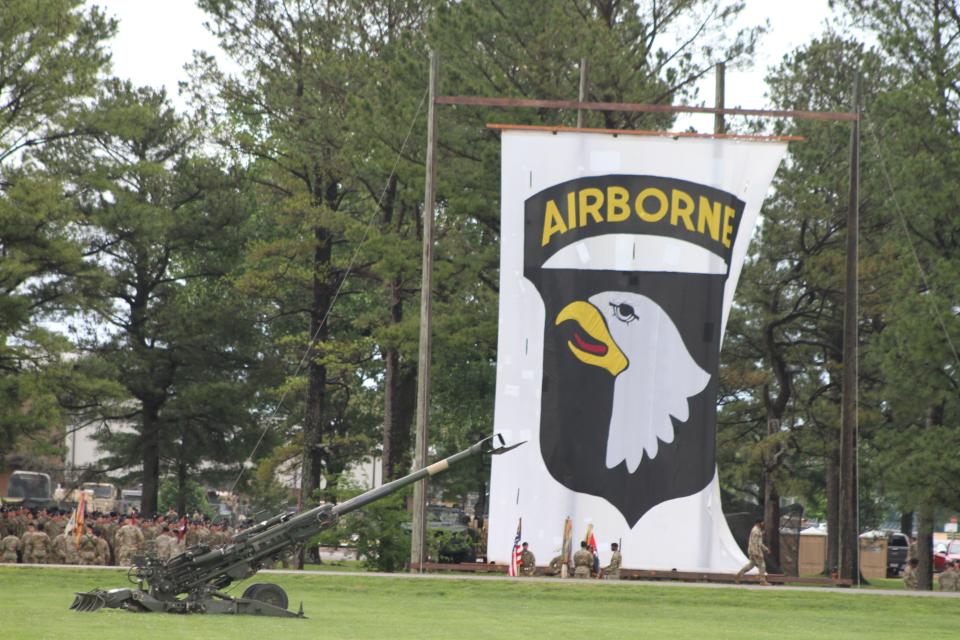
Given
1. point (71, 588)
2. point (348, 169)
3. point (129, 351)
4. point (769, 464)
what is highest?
point (348, 169)

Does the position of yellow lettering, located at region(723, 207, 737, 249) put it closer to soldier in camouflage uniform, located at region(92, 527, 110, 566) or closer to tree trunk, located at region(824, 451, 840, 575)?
soldier in camouflage uniform, located at region(92, 527, 110, 566)

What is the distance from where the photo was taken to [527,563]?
26344 millimetres

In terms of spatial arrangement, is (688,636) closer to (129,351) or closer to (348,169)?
(348,169)

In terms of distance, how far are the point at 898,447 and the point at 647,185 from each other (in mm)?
11038

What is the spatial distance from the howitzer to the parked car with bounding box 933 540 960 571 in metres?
33.9

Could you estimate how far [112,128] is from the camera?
38656 mm

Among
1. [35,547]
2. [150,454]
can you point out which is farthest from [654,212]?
[150,454]

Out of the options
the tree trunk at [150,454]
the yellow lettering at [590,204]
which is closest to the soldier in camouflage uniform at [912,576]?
the yellow lettering at [590,204]

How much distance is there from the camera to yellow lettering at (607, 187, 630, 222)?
2717cm

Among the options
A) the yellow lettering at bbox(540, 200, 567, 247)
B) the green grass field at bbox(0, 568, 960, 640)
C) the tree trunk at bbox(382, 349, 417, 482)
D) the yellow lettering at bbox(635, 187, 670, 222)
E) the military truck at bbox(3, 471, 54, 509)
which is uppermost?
the yellow lettering at bbox(635, 187, 670, 222)

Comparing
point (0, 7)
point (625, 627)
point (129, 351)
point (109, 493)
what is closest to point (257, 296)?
point (129, 351)

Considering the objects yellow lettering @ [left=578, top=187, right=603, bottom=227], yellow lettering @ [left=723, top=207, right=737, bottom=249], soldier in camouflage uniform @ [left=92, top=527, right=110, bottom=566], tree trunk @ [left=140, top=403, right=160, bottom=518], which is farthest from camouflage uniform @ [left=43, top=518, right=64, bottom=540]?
yellow lettering @ [left=723, top=207, right=737, bottom=249]

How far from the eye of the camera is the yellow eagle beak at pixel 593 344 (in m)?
26.8

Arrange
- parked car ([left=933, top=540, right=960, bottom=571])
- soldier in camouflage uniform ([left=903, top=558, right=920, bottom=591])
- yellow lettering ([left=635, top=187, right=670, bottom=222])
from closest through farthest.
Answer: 1. yellow lettering ([left=635, top=187, right=670, bottom=222])
2. soldier in camouflage uniform ([left=903, top=558, right=920, bottom=591])
3. parked car ([left=933, top=540, right=960, bottom=571])
